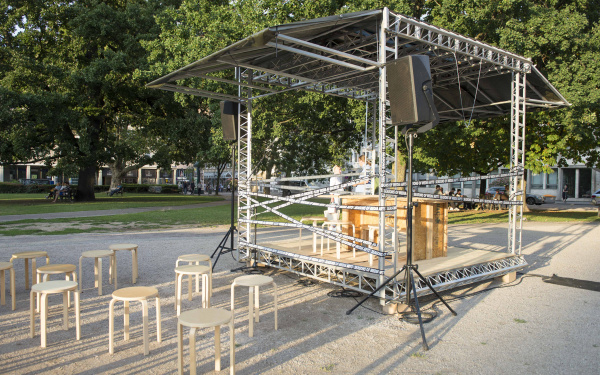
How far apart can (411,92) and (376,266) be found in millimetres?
2418

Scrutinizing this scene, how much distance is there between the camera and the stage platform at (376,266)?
526cm

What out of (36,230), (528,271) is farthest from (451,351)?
(36,230)

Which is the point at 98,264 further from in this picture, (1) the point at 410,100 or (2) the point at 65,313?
(1) the point at 410,100

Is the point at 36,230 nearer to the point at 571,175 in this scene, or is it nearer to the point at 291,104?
the point at 291,104

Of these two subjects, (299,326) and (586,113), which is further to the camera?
(586,113)

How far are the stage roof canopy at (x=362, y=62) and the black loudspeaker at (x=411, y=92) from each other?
0.39m

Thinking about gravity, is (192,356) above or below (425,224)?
below

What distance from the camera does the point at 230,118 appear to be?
759cm

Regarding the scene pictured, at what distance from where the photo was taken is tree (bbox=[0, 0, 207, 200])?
2103cm

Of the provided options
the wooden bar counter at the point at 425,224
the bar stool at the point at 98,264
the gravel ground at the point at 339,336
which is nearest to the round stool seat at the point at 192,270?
the gravel ground at the point at 339,336

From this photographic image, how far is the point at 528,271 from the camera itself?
7.78 metres

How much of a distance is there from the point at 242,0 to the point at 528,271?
49.1ft

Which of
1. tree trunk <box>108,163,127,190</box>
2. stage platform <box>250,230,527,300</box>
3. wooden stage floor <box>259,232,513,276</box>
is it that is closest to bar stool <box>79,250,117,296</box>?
stage platform <box>250,230,527,300</box>

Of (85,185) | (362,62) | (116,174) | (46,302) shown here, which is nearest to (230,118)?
(362,62)
